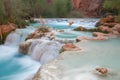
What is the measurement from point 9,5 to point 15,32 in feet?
12.6

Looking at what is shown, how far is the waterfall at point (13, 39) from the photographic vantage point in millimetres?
15924

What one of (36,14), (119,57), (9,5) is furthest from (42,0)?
(119,57)

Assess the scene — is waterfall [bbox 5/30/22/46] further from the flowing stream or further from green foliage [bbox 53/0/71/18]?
green foliage [bbox 53/0/71/18]

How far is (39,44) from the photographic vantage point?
1252 centimetres

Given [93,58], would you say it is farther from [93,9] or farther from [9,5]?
[93,9]

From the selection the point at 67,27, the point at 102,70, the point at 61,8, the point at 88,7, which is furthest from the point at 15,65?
the point at 88,7

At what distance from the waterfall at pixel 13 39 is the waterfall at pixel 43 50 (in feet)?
10.5

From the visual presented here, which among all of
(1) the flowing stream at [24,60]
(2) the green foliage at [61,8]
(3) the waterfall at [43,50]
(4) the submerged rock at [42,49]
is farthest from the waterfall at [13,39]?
(2) the green foliage at [61,8]

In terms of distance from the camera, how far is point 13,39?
16188 mm

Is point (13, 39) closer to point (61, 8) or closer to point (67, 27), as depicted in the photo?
point (67, 27)

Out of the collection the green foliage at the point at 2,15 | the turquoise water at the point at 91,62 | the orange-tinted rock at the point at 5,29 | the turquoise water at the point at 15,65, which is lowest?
the turquoise water at the point at 15,65

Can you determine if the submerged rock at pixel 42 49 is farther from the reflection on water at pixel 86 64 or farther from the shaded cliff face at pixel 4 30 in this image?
the shaded cliff face at pixel 4 30

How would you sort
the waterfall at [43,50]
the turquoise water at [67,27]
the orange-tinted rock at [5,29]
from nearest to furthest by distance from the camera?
1. the waterfall at [43,50]
2. the turquoise water at [67,27]
3. the orange-tinted rock at [5,29]

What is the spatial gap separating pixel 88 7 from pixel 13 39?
29.9 meters
